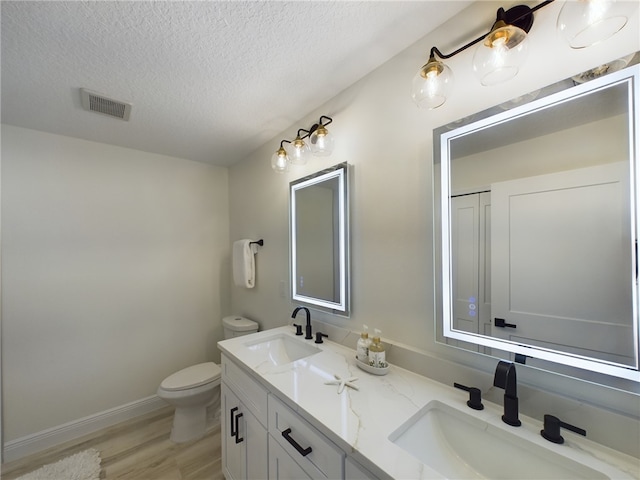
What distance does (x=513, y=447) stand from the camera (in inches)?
29.4

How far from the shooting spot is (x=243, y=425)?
1271 mm

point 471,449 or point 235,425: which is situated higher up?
point 471,449

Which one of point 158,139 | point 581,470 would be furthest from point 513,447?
point 158,139

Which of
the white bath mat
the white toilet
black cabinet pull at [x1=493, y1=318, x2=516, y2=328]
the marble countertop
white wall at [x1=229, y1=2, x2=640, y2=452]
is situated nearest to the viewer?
the marble countertop

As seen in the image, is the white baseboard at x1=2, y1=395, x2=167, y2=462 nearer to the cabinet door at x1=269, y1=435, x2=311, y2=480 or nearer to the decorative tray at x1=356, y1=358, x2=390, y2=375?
the cabinet door at x1=269, y1=435, x2=311, y2=480

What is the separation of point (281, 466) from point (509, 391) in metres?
0.85

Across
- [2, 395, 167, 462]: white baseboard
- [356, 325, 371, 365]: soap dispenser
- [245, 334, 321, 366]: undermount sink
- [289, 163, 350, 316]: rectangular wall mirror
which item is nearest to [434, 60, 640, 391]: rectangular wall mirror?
[356, 325, 371, 365]: soap dispenser

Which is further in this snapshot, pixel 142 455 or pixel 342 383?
pixel 142 455

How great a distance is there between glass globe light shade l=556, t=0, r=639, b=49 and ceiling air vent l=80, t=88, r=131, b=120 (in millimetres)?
2042

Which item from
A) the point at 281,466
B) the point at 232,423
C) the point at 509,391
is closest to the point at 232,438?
the point at 232,423

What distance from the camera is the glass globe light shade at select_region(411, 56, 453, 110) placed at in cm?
93

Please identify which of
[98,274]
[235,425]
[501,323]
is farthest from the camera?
[98,274]

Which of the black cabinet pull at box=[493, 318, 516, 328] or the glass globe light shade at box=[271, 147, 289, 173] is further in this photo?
the glass globe light shade at box=[271, 147, 289, 173]

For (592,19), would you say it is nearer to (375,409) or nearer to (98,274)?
(375,409)
